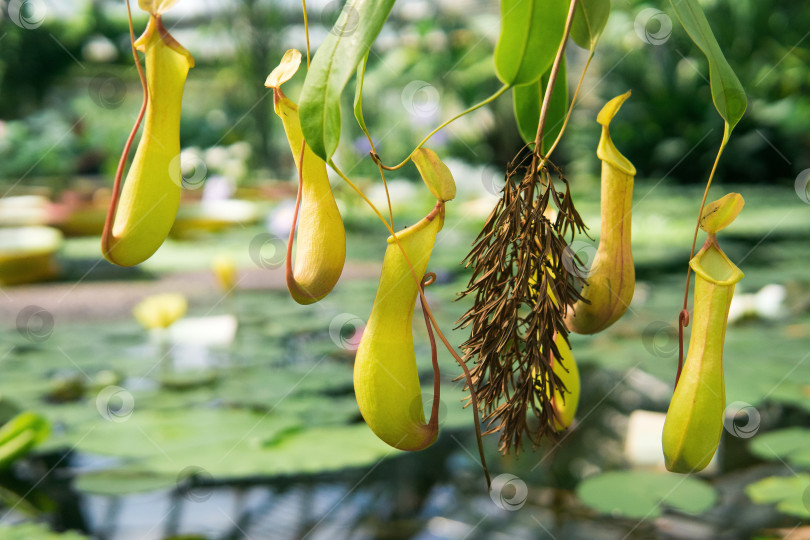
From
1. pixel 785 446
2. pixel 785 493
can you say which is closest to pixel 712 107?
pixel 785 446

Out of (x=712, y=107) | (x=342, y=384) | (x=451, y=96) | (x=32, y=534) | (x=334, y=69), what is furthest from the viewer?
(x=451, y=96)

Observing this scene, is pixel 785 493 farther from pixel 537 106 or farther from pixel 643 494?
pixel 537 106

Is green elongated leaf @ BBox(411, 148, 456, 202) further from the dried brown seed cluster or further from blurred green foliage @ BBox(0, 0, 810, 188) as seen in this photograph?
blurred green foliage @ BBox(0, 0, 810, 188)

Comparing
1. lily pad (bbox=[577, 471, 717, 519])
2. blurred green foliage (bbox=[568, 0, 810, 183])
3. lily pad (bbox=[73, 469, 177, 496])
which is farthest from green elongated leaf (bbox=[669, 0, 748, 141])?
blurred green foliage (bbox=[568, 0, 810, 183])

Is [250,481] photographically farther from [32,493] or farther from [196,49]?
[196,49]

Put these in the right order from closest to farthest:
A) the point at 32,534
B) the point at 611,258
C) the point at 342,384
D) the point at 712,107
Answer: the point at 611,258
the point at 32,534
the point at 342,384
the point at 712,107

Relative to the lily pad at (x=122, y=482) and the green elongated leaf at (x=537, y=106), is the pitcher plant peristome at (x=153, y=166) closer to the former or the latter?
the green elongated leaf at (x=537, y=106)
